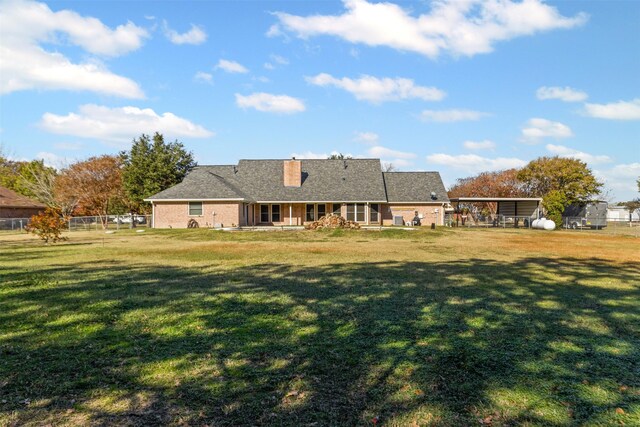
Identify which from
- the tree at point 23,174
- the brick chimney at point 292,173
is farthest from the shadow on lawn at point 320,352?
the tree at point 23,174

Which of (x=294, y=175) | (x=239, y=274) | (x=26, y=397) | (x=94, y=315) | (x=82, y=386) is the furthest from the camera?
(x=294, y=175)

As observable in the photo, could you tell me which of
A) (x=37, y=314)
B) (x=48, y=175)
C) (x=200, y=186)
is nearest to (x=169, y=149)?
(x=200, y=186)

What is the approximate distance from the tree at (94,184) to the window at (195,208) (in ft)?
47.7

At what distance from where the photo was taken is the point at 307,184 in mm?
42750

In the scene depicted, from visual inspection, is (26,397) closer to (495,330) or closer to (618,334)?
(495,330)

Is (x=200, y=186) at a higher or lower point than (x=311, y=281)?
higher

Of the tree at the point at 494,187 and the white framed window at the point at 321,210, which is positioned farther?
the tree at the point at 494,187

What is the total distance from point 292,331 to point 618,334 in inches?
174

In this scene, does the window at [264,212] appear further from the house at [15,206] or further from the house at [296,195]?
the house at [15,206]

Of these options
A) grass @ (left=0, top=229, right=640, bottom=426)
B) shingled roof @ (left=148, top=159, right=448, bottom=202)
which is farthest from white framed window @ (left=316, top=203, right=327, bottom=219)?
grass @ (left=0, top=229, right=640, bottom=426)

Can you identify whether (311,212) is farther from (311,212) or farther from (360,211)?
(360,211)

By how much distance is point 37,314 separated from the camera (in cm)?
670

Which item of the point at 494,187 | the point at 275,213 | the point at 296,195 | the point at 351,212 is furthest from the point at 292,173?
the point at 494,187

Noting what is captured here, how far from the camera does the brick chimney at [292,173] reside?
42.4m
